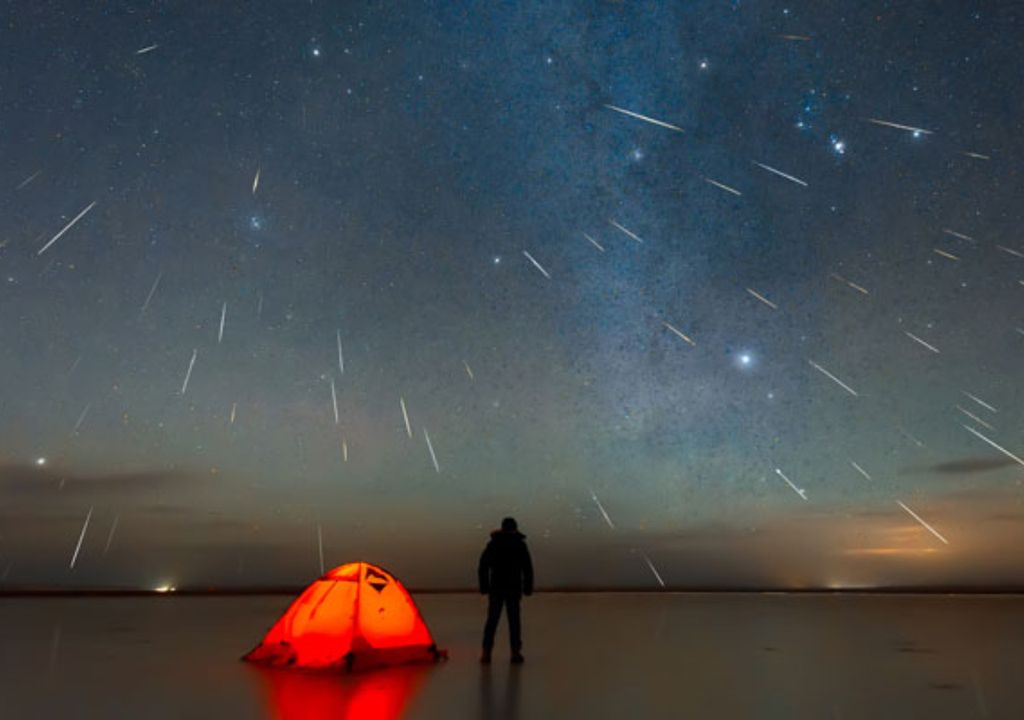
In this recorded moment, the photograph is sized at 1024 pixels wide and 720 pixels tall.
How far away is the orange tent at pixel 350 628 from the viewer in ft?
35.1

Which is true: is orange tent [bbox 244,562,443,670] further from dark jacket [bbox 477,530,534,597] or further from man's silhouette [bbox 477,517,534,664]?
dark jacket [bbox 477,530,534,597]

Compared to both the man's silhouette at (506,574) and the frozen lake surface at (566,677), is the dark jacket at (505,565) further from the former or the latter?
the frozen lake surface at (566,677)

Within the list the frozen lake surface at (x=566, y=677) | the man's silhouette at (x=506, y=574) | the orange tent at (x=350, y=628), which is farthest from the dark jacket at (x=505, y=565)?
the orange tent at (x=350, y=628)

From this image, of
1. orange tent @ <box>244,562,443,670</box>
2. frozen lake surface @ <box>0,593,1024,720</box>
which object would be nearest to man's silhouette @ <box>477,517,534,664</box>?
frozen lake surface @ <box>0,593,1024,720</box>

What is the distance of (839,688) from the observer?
9.30 metres

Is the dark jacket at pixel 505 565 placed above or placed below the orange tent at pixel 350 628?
above

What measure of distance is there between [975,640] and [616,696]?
10096 mm

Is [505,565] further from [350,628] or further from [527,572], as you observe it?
[350,628]

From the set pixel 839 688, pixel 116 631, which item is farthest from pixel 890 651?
pixel 116 631

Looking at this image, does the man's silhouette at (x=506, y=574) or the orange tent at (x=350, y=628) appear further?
the man's silhouette at (x=506, y=574)

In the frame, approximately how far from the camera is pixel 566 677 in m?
10.2

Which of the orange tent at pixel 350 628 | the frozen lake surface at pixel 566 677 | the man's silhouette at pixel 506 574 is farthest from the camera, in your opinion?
the man's silhouette at pixel 506 574

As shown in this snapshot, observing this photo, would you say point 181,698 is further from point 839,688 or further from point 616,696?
point 839,688

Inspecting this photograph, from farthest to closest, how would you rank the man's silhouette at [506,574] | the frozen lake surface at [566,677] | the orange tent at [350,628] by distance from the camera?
the man's silhouette at [506,574] → the orange tent at [350,628] → the frozen lake surface at [566,677]
